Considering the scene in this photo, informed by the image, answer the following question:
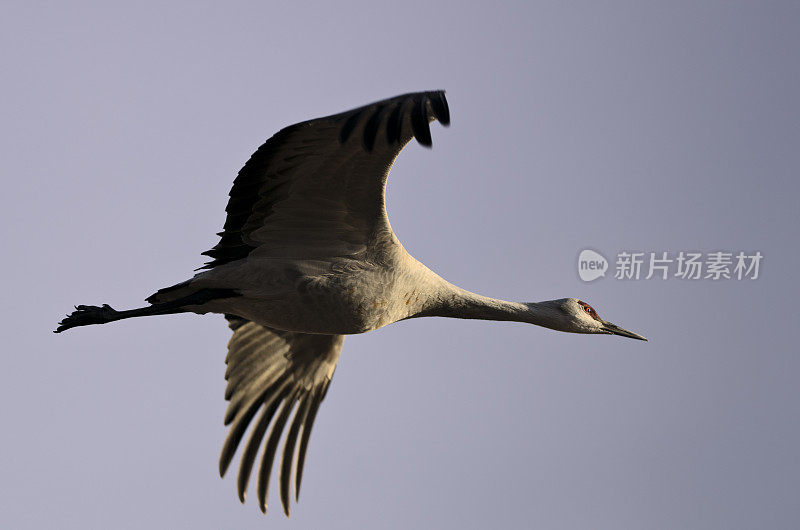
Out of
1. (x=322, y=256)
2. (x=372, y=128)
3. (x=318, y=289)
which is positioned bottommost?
(x=318, y=289)

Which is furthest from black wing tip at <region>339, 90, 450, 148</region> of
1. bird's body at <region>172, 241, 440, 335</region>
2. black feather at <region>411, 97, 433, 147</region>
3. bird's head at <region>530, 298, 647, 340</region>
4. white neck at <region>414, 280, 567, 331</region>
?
bird's head at <region>530, 298, 647, 340</region>

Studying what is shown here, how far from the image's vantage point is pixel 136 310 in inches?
329

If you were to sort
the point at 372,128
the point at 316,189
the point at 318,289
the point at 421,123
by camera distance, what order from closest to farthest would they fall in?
1. the point at 421,123
2. the point at 372,128
3. the point at 316,189
4. the point at 318,289

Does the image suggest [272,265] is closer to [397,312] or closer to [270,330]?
[397,312]

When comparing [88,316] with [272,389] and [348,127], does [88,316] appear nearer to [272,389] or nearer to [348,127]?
[272,389]

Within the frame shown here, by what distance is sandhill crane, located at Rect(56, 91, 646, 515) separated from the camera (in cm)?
702

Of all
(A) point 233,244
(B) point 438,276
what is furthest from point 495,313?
(A) point 233,244

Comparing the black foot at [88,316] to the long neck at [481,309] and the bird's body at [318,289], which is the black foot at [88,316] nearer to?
the bird's body at [318,289]

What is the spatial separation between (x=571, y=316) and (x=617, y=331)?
25.5 inches

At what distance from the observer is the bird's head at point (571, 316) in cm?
973

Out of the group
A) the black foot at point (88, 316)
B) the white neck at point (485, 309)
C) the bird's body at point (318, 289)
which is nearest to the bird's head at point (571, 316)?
the white neck at point (485, 309)

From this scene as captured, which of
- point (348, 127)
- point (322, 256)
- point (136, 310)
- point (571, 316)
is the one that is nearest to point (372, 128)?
point (348, 127)

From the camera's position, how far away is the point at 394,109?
19.8 feet

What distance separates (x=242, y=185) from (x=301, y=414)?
3370mm
